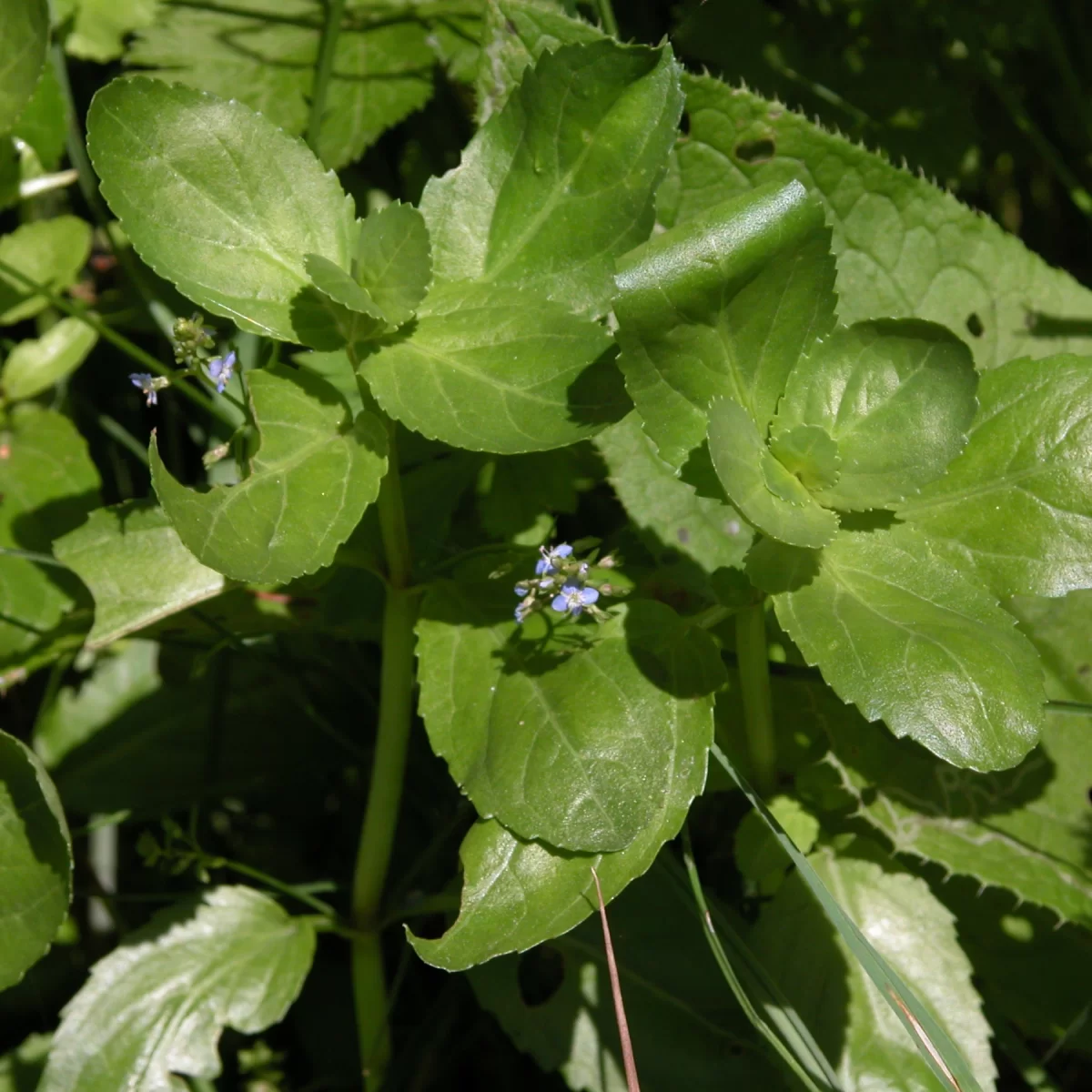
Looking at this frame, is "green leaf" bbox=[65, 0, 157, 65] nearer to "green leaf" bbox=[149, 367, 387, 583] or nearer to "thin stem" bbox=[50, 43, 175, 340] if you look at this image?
"thin stem" bbox=[50, 43, 175, 340]

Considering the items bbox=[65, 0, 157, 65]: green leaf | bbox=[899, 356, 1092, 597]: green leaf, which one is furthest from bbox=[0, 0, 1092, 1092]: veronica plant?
bbox=[65, 0, 157, 65]: green leaf

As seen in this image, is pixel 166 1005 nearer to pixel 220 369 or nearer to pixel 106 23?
pixel 220 369

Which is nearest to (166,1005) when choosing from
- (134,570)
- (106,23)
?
(134,570)

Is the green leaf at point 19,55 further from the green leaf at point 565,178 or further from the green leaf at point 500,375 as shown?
the green leaf at point 500,375

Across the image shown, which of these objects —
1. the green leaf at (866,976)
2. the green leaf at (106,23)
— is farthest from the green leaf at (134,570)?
the green leaf at (106,23)

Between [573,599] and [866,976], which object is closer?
[573,599]

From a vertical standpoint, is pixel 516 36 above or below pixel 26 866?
above
